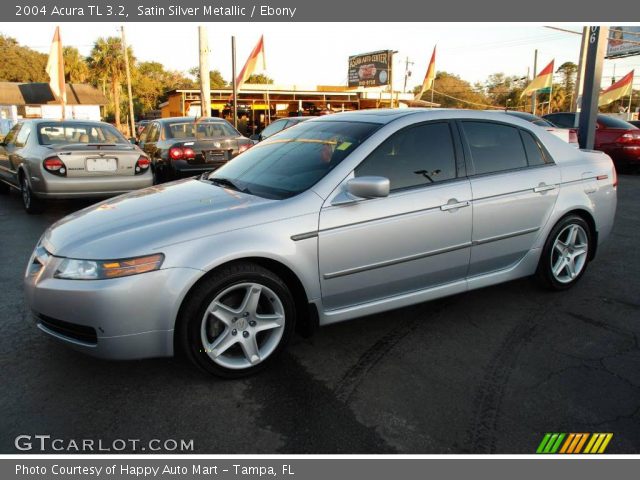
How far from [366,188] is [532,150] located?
74.8 inches

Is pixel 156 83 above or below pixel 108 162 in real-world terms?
above

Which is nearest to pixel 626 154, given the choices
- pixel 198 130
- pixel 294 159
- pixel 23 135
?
pixel 198 130

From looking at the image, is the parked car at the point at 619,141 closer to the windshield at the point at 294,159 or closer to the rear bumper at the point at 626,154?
the rear bumper at the point at 626,154

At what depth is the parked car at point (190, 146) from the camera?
906 cm

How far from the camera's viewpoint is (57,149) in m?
7.28

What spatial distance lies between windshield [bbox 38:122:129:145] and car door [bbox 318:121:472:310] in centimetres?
601

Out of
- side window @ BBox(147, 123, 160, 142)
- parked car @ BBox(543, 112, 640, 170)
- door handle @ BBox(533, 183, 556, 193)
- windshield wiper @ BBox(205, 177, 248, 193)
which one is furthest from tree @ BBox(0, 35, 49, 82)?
door handle @ BBox(533, 183, 556, 193)

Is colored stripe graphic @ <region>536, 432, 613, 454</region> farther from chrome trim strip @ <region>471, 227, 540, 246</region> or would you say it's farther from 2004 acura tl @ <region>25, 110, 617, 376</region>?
chrome trim strip @ <region>471, 227, 540, 246</region>

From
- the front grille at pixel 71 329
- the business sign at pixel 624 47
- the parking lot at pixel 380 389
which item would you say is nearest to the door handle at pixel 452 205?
the parking lot at pixel 380 389

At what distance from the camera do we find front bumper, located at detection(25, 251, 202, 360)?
2.72 meters

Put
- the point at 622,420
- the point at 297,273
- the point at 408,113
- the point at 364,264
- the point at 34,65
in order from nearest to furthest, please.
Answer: the point at 622,420, the point at 297,273, the point at 364,264, the point at 408,113, the point at 34,65
